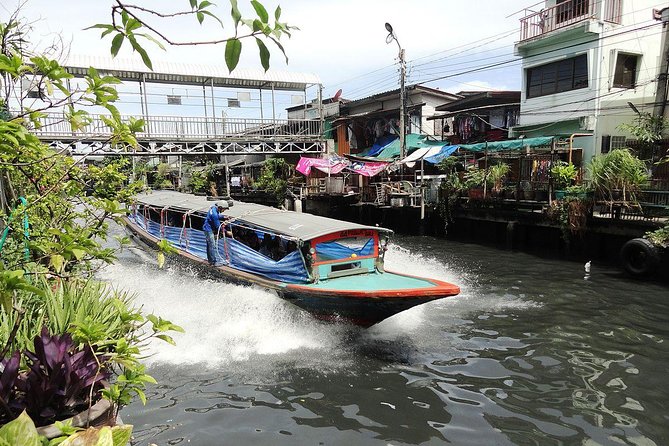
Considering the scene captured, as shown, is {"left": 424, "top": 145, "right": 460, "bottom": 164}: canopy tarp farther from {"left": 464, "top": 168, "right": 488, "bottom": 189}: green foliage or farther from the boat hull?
the boat hull

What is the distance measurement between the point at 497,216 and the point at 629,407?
12436 mm

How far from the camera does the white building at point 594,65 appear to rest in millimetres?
17984

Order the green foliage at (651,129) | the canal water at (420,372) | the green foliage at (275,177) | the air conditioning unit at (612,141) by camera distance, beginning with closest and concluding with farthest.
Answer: the canal water at (420,372)
the green foliage at (651,129)
the air conditioning unit at (612,141)
the green foliage at (275,177)

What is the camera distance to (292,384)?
6.53 meters

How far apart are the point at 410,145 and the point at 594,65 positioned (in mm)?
9895

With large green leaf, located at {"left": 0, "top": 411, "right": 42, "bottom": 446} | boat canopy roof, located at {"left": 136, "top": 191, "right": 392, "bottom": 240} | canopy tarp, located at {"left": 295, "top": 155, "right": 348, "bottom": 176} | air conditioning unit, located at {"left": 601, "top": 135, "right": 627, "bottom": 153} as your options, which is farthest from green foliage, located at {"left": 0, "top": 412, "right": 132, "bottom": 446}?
canopy tarp, located at {"left": 295, "top": 155, "right": 348, "bottom": 176}

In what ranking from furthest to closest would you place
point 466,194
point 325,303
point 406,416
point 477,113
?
1. point 477,113
2. point 466,194
3. point 325,303
4. point 406,416

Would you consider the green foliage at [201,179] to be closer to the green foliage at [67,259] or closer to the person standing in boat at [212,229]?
the person standing in boat at [212,229]

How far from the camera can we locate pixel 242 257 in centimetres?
952

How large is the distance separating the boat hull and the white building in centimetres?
1423

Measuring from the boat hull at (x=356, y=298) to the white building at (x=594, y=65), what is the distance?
46.7 feet

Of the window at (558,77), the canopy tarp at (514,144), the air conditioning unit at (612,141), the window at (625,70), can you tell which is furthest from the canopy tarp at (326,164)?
the window at (625,70)

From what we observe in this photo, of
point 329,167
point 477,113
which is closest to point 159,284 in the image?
point 329,167

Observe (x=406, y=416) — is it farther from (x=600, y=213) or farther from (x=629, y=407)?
(x=600, y=213)
